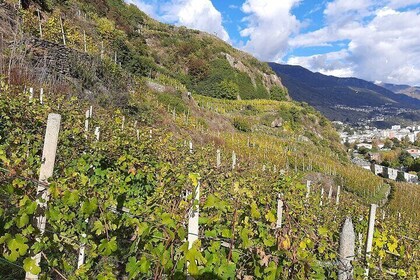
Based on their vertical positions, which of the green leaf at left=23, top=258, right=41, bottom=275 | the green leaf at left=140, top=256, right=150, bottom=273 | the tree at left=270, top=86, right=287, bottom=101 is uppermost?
the tree at left=270, top=86, right=287, bottom=101

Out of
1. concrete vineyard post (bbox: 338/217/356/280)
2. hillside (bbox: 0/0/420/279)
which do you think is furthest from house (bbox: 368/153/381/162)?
concrete vineyard post (bbox: 338/217/356/280)

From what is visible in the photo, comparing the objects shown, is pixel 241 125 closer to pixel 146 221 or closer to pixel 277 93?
pixel 277 93

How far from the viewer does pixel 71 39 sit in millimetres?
17625

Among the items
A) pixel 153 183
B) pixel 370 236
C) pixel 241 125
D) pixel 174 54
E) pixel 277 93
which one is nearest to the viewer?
pixel 370 236

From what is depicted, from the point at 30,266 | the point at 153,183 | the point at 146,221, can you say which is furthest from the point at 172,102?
the point at 30,266

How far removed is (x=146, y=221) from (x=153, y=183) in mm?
3283

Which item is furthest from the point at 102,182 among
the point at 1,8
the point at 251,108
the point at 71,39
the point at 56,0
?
the point at 251,108

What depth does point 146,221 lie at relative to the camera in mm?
2084

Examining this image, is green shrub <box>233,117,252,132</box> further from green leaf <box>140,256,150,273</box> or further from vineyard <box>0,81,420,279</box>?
green leaf <box>140,256,150,273</box>

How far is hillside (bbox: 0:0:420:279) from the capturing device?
1.89 meters

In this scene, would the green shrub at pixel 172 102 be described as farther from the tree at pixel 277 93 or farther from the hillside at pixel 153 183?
the tree at pixel 277 93

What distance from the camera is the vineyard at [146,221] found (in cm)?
178

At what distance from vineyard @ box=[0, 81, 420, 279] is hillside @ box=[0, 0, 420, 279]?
18mm

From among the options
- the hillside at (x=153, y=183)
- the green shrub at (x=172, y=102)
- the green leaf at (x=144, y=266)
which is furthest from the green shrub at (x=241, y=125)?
the green leaf at (x=144, y=266)
